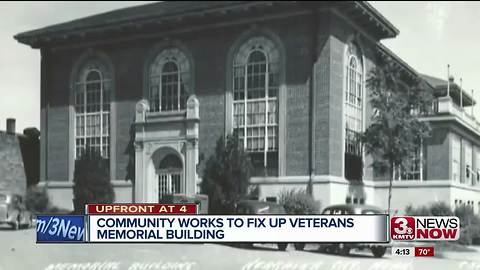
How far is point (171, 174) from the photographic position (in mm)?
13945

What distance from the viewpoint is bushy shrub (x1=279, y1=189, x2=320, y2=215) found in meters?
13.1

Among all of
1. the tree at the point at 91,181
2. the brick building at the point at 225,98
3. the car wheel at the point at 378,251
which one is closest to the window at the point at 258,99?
the brick building at the point at 225,98

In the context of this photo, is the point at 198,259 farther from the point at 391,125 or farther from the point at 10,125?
the point at 391,125

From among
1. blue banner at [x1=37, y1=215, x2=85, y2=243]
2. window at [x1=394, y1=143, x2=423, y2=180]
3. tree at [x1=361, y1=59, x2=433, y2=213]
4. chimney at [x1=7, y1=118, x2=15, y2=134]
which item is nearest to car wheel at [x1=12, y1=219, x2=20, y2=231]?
chimney at [x1=7, y1=118, x2=15, y2=134]

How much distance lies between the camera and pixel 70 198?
11203 millimetres

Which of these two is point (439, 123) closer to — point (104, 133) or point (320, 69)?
point (320, 69)

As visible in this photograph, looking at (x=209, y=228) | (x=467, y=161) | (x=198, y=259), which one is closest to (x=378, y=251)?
(x=209, y=228)

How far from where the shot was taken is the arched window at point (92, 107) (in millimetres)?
12039

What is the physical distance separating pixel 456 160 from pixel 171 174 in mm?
6718

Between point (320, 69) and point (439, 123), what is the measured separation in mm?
3385

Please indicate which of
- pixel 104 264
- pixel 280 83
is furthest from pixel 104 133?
pixel 280 83

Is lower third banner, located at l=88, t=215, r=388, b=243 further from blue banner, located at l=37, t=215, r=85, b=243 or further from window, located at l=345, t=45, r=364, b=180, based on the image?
window, located at l=345, t=45, r=364, b=180

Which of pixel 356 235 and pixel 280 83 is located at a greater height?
pixel 280 83

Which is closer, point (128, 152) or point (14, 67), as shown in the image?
point (14, 67)
